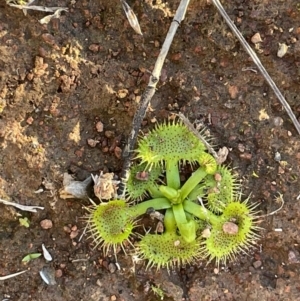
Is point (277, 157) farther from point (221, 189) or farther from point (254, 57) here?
point (254, 57)

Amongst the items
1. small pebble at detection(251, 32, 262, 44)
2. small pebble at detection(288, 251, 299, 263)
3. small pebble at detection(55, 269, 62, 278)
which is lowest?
small pebble at detection(55, 269, 62, 278)

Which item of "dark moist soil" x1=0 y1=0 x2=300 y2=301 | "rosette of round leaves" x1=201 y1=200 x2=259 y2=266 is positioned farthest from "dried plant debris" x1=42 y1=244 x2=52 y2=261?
"rosette of round leaves" x1=201 y1=200 x2=259 y2=266

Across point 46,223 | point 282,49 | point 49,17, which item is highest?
point 282,49

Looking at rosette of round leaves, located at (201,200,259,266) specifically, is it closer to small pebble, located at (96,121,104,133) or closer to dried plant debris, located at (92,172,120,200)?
dried plant debris, located at (92,172,120,200)

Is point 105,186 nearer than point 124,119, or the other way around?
point 105,186

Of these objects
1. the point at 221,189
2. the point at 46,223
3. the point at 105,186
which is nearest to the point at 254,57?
the point at 221,189

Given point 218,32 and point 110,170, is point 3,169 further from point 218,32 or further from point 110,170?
point 218,32

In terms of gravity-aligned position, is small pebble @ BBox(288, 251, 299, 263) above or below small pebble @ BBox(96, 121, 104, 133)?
below

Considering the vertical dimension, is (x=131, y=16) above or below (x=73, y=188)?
above
